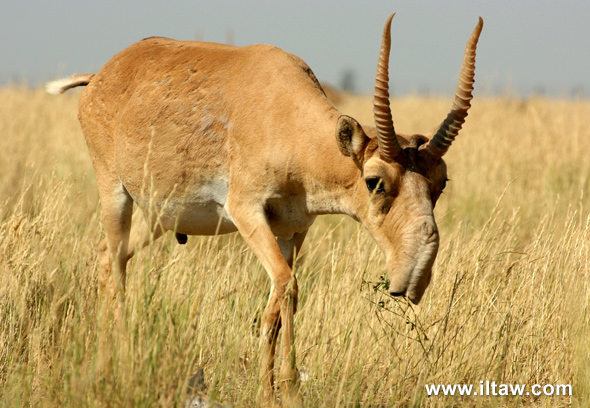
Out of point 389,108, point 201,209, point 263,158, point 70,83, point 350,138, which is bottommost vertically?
point 201,209

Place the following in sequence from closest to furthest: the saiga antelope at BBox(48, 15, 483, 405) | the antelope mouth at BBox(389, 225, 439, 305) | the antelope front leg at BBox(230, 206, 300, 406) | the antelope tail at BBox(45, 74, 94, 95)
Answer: the antelope mouth at BBox(389, 225, 439, 305) < the saiga antelope at BBox(48, 15, 483, 405) < the antelope front leg at BBox(230, 206, 300, 406) < the antelope tail at BBox(45, 74, 94, 95)

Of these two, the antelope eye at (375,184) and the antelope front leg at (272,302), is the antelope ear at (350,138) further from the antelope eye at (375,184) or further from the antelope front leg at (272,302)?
the antelope front leg at (272,302)

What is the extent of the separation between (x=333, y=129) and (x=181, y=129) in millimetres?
1244

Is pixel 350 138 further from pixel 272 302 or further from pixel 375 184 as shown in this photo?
pixel 272 302

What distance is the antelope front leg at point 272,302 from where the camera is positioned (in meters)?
4.20

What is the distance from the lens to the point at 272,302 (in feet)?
14.9

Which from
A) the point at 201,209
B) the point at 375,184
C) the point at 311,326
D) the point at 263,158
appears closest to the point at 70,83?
the point at 201,209

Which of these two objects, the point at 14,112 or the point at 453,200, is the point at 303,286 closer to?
the point at 453,200

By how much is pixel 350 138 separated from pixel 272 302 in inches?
47.2

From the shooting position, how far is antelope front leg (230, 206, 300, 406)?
4.20m

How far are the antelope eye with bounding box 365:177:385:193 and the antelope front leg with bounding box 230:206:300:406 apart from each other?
72 cm

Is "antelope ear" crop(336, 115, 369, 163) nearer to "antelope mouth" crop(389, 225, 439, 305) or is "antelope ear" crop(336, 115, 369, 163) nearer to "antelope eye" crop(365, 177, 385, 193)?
"antelope eye" crop(365, 177, 385, 193)

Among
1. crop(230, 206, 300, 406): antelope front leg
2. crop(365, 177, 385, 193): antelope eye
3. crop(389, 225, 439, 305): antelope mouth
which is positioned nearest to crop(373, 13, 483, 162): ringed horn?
crop(365, 177, 385, 193): antelope eye

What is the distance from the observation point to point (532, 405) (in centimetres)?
473
